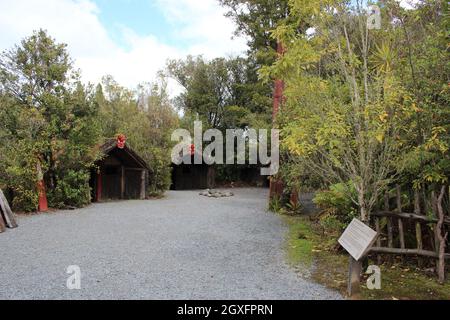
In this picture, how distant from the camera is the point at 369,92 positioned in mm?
5445

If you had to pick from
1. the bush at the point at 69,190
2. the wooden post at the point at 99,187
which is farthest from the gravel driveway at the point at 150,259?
the wooden post at the point at 99,187

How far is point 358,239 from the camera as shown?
15.2 ft

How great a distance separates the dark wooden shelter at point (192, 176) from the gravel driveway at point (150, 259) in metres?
15.4

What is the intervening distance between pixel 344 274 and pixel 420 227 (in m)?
1.48

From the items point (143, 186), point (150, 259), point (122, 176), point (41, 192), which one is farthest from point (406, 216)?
point (122, 176)

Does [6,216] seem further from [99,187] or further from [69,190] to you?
[99,187]

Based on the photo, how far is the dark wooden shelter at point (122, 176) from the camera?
1777cm

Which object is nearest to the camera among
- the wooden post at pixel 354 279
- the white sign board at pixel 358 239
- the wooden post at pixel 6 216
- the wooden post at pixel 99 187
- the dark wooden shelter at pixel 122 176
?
the white sign board at pixel 358 239

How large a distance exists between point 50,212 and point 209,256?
839 centimetres

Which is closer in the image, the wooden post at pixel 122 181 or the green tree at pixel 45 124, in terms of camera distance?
the green tree at pixel 45 124

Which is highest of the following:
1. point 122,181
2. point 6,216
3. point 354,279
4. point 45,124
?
point 45,124

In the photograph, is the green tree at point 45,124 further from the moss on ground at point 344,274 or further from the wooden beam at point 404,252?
the wooden beam at point 404,252

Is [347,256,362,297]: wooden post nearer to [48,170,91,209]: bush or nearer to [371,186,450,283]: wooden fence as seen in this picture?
[371,186,450,283]: wooden fence

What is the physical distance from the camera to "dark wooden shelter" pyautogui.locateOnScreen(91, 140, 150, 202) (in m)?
17.8
